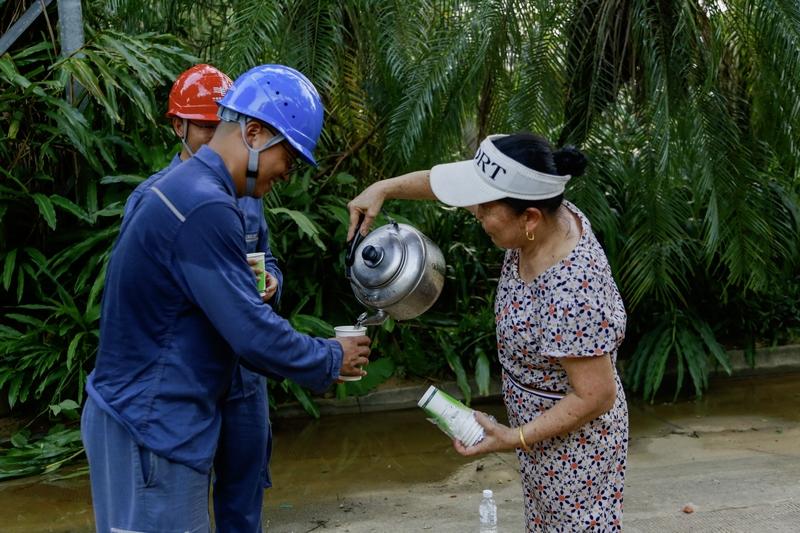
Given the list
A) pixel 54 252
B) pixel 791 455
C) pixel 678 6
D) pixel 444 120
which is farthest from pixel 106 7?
pixel 791 455

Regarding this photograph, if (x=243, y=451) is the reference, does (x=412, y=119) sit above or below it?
above

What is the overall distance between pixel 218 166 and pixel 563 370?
98 cm

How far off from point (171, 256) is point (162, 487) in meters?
0.53

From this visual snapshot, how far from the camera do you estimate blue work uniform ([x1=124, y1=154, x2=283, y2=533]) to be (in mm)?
2859

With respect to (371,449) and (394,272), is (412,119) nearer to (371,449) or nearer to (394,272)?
(371,449)

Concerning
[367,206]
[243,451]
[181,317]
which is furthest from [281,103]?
[243,451]

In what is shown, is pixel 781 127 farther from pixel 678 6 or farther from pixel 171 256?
pixel 171 256

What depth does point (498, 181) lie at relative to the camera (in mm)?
2211

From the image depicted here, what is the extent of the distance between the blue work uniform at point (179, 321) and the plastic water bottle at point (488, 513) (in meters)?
0.90

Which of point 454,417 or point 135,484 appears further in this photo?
point 454,417

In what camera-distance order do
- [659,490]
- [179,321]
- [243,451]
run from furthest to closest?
[659,490] < [243,451] < [179,321]

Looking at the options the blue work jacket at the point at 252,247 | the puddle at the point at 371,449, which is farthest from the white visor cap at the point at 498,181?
the puddle at the point at 371,449

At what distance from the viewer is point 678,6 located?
5070 millimetres

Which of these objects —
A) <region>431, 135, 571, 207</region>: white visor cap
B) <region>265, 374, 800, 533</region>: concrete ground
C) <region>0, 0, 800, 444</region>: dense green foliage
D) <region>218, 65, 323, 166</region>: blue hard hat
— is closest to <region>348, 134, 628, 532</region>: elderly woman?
<region>431, 135, 571, 207</region>: white visor cap
